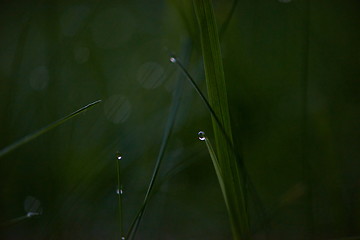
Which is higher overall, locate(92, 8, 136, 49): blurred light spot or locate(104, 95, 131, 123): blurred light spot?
locate(92, 8, 136, 49): blurred light spot

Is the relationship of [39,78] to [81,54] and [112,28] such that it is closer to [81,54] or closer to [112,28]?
[81,54]

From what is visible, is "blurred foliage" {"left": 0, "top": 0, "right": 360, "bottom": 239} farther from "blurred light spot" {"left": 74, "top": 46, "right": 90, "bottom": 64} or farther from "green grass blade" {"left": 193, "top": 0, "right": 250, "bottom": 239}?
"green grass blade" {"left": 193, "top": 0, "right": 250, "bottom": 239}

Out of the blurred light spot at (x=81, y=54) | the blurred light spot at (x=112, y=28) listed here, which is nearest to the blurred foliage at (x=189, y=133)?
the blurred light spot at (x=81, y=54)

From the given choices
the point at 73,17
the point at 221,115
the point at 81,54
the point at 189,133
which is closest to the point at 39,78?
the point at 81,54

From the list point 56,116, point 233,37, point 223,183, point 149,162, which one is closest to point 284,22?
point 233,37

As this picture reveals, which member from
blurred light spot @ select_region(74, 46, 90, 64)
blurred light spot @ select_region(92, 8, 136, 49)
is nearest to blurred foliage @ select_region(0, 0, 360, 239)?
blurred light spot @ select_region(74, 46, 90, 64)

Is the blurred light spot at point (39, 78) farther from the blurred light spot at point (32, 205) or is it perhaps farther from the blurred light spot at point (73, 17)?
the blurred light spot at point (32, 205)

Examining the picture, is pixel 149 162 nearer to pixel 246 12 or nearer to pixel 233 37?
pixel 233 37
